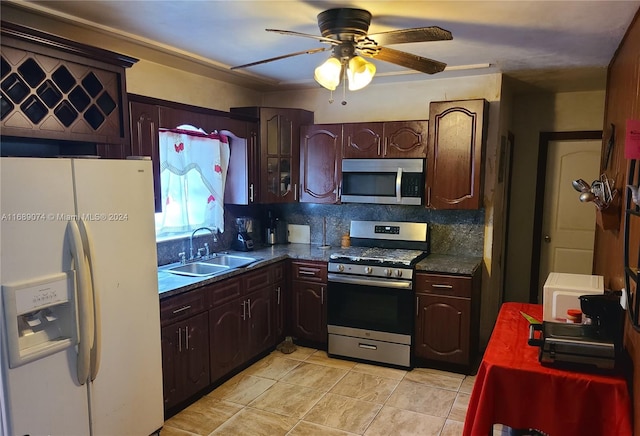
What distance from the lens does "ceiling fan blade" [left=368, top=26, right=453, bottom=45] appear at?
192cm

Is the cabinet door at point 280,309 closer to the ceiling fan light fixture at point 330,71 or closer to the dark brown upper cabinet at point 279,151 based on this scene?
the dark brown upper cabinet at point 279,151

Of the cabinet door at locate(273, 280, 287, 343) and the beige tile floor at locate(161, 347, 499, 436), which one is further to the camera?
the cabinet door at locate(273, 280, 287, 343)

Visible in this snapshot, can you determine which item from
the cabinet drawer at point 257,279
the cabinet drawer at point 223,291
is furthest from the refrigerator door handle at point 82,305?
the cabinet drawer at point 257,279

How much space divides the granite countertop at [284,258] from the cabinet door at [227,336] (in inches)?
9.9

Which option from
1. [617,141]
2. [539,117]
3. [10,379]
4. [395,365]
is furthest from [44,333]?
[539,117]

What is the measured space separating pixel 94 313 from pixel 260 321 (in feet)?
5.56

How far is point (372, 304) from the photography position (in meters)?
3.65

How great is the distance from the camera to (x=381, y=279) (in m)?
3.56

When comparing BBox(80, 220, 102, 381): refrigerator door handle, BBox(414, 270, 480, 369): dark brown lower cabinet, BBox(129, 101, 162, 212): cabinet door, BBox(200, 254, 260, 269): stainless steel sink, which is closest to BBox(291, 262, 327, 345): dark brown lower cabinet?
BBox(200, 254, 260, 269): stainless steel sink

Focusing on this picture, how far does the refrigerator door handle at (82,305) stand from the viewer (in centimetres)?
200

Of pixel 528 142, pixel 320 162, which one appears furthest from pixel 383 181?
pixel 528 142

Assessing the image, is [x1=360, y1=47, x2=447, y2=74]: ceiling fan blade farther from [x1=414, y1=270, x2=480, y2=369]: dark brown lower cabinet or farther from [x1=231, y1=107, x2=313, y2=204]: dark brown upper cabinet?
[x1=231, y1=107, x2=313, y2=204]: dark brown upper cabinet

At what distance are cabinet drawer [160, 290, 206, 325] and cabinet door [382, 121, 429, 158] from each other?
1.93 metres

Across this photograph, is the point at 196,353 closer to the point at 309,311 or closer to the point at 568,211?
the point at 309,311
